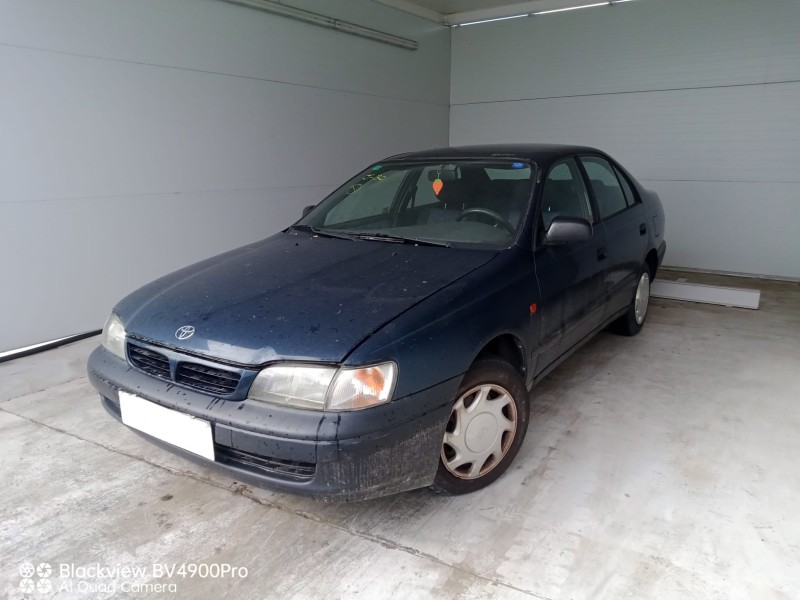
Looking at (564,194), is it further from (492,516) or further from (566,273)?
(492,516)

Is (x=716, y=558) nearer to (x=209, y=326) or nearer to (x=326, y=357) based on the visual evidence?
(x=326, y=357)

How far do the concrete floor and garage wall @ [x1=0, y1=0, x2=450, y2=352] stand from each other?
1.37m

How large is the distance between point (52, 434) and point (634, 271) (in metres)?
3.54

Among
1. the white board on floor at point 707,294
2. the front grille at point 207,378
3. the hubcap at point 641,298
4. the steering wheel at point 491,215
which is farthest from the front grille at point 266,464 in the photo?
the white board on floor at point 707,294

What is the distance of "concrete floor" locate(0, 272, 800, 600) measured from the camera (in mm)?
1802

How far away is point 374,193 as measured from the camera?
10.3ft

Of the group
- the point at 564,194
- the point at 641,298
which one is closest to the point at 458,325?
the point at 564,194

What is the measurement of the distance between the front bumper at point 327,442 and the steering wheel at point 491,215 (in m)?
0.93

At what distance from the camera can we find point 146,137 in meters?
4.45

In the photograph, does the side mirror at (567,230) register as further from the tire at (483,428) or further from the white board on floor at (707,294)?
the white board on floor at (707,294)

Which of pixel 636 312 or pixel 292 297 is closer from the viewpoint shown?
pixel 292 297

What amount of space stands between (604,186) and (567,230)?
3.99 feet

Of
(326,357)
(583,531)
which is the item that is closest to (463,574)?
(583,531)

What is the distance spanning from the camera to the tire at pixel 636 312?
3943 mm
